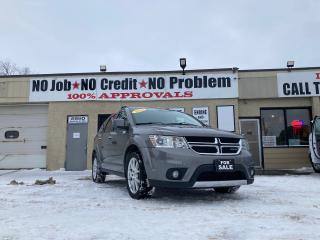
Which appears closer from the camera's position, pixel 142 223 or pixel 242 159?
pixel 142 223

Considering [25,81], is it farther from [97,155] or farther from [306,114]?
[306,114]

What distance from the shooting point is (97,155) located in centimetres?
922

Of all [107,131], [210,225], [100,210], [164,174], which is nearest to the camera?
[210,225]

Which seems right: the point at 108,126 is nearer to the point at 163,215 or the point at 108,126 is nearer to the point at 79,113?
the point at 163,215

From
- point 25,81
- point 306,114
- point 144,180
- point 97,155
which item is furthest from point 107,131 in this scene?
point 306,114

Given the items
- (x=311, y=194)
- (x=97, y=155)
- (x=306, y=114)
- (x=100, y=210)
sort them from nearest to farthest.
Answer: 1. (x=100, y=210)
2. (x=311, y=194)
3. (x=97, y=155)
4. (x=306, y=114)

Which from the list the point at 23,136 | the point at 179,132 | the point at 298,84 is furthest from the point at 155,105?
the point at 179,132

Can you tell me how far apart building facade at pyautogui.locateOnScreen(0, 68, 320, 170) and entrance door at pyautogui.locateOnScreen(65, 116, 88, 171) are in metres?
0.04

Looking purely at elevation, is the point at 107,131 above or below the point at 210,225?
above

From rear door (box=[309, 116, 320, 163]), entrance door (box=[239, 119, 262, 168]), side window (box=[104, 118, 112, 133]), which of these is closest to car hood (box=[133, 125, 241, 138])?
side window (box=[104, 118, 112, 133])

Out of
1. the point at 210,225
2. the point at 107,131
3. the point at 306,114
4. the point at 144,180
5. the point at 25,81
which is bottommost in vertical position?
the point at 210,225

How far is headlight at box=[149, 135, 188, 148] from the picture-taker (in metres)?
5.67

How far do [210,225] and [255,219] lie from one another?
0.69 metres

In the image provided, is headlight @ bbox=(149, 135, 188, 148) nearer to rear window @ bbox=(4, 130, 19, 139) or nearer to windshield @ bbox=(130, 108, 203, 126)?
windshield @ bbox=(130, 108, 203, 126)
